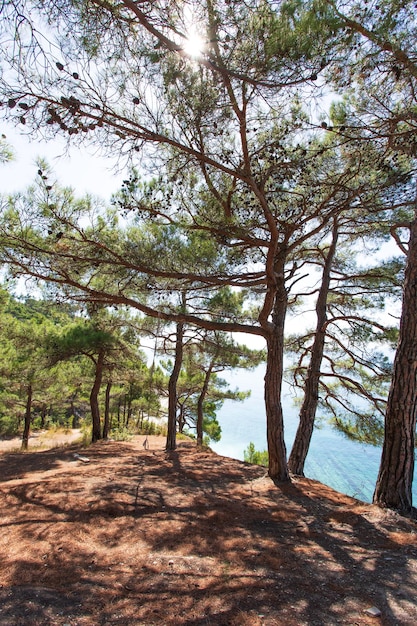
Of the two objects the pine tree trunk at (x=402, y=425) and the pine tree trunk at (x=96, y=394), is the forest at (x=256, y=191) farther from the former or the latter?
the pine tree trunk at (x=96, y=394)

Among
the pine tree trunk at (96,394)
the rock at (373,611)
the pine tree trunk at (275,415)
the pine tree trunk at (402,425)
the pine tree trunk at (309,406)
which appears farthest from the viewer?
the pine tree trunk at (96,394)

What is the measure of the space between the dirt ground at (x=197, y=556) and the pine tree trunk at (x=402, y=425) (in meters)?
0.28

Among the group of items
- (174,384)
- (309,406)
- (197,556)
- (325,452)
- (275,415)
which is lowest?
(325,452)

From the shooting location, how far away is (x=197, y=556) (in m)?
2.41

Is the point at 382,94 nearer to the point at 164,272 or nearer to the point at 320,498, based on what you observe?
the point at 164,272

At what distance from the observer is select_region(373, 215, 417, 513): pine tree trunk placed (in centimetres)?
347

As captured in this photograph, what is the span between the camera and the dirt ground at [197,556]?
1731mm

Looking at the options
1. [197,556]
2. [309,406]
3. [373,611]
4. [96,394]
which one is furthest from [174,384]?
[373,611]

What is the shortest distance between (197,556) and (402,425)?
7.42 feet

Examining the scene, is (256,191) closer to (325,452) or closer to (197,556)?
(197,556)

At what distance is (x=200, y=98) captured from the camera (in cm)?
347

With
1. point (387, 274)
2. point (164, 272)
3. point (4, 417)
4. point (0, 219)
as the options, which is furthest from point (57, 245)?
point (4, 417)

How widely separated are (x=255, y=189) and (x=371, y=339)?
3.56m

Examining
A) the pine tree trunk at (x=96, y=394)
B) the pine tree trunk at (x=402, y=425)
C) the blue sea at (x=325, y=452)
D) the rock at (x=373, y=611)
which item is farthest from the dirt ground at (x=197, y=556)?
the pine tree trunk at (x=96, y=394)
